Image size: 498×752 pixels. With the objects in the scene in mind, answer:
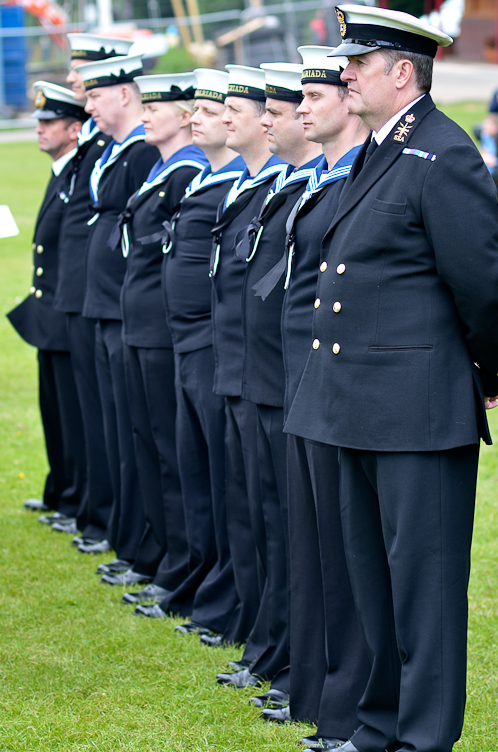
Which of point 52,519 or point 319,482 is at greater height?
point 319,482

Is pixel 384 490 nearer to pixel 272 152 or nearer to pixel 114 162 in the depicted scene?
pixel 272 152

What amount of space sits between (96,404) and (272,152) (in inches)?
98.5

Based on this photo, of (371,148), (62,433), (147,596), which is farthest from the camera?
(62,433)

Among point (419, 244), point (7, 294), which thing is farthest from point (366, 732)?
point (7, 294)

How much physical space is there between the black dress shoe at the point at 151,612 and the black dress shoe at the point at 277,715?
120 cm

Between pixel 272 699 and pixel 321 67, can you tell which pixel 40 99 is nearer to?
pixel 321 67

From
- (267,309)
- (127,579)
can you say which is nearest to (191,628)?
(127,579)

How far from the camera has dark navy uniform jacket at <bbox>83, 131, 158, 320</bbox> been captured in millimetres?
5730

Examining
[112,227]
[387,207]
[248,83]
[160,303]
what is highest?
[248,83]

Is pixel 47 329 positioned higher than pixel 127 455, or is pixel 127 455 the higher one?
pixel 47 329

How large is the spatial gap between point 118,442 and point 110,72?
1919 mm

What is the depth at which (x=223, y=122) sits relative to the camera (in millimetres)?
4531

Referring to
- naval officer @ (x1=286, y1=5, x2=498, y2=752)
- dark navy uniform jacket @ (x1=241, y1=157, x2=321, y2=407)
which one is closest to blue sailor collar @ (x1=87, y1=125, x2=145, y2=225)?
dark navy uniform jacket @ (x1=241, y1=157, x2=321, y2=407)

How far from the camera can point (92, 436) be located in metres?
6.33
